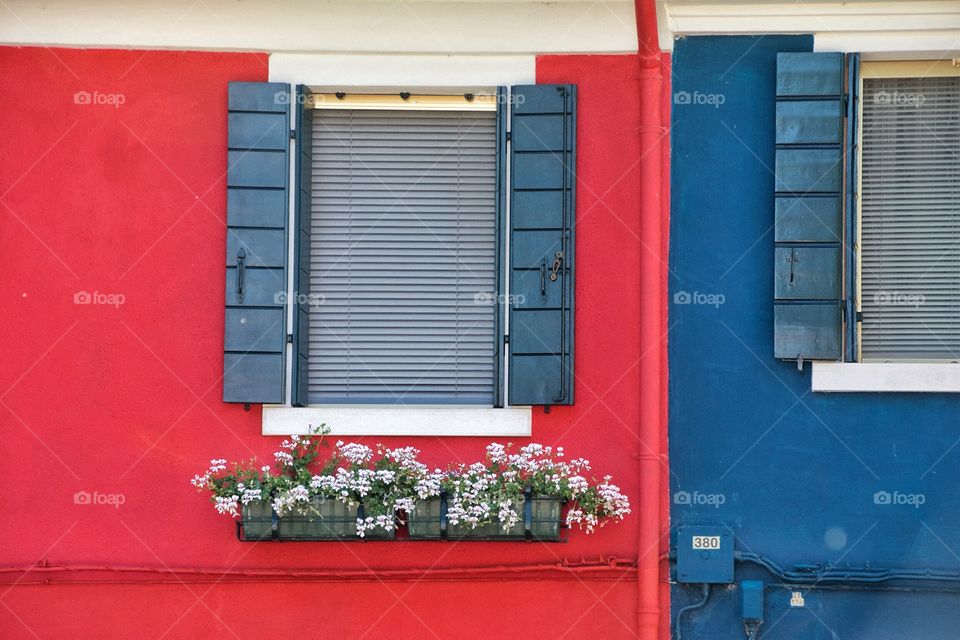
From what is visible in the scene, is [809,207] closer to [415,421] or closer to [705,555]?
[705,555]

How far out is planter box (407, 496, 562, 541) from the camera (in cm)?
697

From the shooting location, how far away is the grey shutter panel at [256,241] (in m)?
7.30

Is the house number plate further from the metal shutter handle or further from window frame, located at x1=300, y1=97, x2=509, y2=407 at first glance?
the metal shutter handle

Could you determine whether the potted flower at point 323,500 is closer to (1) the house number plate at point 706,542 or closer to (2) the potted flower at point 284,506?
(2) the potted flower at point 284,506

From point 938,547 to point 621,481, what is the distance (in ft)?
5.67

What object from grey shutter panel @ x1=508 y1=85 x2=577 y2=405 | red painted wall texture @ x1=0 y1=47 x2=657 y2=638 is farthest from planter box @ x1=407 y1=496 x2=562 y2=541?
grey shutter panel @ x1=508 y1=85 x2=577 y2=405

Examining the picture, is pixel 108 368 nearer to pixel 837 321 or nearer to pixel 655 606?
pixel 655 606

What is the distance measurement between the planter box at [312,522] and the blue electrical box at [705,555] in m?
1.59

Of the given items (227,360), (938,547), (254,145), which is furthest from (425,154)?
(938,547)

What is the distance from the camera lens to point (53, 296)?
7.43 m

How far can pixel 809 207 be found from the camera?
23.7 ft

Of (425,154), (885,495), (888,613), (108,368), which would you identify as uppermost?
(425,154)

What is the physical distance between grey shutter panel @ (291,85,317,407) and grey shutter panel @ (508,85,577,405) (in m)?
1.16

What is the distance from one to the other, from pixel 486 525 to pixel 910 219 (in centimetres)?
290
